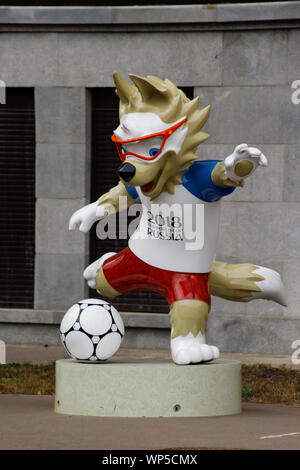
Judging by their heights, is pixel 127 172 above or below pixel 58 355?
above

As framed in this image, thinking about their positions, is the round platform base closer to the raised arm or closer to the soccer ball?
the soccer ball

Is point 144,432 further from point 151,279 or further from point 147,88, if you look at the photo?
point 147,88

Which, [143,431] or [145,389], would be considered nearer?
[143,431]

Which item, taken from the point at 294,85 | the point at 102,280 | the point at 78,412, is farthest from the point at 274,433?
the point at 294,85

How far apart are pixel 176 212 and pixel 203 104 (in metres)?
4.84

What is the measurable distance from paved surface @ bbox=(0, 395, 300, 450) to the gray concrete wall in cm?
449

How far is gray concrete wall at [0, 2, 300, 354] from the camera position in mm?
11273

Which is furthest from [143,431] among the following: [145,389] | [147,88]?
[147,88]

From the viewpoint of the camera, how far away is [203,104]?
454 inches

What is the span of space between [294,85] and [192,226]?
4.91 metres

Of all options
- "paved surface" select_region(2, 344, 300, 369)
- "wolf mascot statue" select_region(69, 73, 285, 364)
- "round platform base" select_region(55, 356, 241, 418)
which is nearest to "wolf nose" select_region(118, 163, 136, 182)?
"wolf mascot statue" select_region(69, 73, 285, 364)

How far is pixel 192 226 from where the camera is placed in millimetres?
6953

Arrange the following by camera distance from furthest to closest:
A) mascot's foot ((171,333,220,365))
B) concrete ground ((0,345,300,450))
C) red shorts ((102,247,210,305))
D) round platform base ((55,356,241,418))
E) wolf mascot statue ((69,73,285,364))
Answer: red shorts ((102,247,210,305)) → wolf mascot statue ((69,73,285,364)) → mascot's foot ((171,333,220,365)) → round platform base ((55,356,241,418)) → concrete ground ((0,345,300,450))
